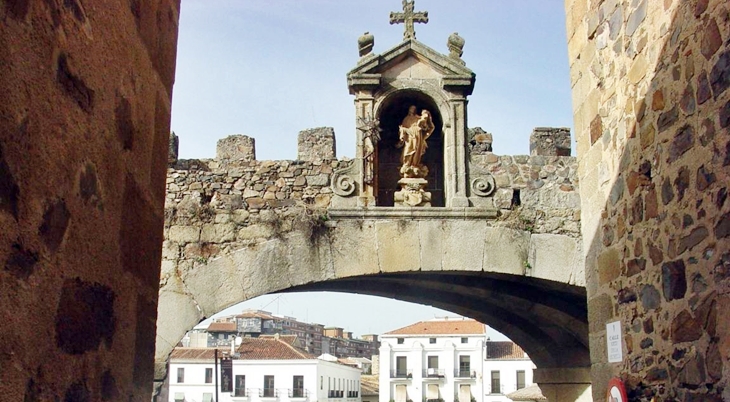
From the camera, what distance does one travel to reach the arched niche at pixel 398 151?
338 inches

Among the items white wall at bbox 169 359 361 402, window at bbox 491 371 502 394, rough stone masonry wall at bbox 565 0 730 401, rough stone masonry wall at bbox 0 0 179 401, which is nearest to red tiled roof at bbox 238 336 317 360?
white wall at bbox 169 359 361 402

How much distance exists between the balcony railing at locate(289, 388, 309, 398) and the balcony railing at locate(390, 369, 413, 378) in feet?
Result: 24.7

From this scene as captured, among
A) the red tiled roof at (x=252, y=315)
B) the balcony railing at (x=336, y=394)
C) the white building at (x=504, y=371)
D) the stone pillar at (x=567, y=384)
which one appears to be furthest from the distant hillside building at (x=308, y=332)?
the stone pillar at (x=567, y=384)

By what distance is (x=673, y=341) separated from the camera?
3.71m

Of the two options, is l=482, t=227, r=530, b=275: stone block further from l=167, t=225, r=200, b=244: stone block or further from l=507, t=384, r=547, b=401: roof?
l=507, t=384, r=547, b=401: roof

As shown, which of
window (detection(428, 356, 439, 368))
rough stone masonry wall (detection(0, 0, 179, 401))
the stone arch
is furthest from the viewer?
window (detection(428, 356, 439, 368))

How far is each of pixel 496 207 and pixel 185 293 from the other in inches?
126

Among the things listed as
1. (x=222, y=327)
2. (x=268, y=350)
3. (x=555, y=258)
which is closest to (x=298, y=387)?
(x=268, y=350)

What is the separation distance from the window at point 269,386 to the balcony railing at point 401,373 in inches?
335

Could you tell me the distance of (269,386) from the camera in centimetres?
4300

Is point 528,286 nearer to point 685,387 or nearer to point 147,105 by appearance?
point 685,387

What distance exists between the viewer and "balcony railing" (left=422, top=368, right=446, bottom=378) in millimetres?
48250

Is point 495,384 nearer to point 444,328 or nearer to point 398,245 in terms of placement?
point 444,328

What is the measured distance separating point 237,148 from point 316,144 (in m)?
0.82
